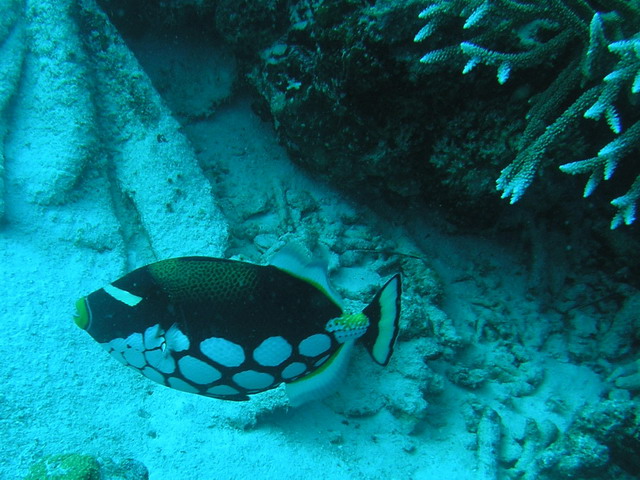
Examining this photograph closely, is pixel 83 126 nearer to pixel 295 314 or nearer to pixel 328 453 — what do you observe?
pixel 295 314

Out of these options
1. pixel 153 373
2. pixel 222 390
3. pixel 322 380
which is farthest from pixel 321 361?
pixel 153 373

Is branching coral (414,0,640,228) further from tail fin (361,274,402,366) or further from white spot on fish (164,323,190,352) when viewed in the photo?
white spot on fish (164,323,190,352)

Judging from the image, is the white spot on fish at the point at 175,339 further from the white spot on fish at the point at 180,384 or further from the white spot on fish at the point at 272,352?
the white spot on fish at the point at 272,352

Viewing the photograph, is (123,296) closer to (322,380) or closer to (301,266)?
(301,266)

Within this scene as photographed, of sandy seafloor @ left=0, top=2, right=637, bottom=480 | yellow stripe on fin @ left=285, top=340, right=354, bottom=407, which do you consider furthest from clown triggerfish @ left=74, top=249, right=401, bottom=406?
sandy seafloor @ left=0, top=2, right=637, bottom=480

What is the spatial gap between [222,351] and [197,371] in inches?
5.8

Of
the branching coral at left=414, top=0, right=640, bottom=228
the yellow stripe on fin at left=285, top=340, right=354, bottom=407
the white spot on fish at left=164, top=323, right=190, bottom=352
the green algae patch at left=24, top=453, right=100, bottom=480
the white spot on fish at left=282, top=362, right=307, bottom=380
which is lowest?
the green algae patch at left=24, top=453, right=100, bottom=480

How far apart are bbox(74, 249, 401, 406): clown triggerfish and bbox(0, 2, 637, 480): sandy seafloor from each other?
3.94 ft

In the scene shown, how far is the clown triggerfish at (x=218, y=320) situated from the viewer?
1747mm

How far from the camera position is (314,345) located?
1.91 meters

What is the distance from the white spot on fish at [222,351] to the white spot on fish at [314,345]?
27 centimetres

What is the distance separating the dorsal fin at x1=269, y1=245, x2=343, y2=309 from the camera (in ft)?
5.95

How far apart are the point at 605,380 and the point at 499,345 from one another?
3.02 ft

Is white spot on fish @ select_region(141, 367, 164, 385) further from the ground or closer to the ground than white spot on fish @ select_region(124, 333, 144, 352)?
closer to the ground
